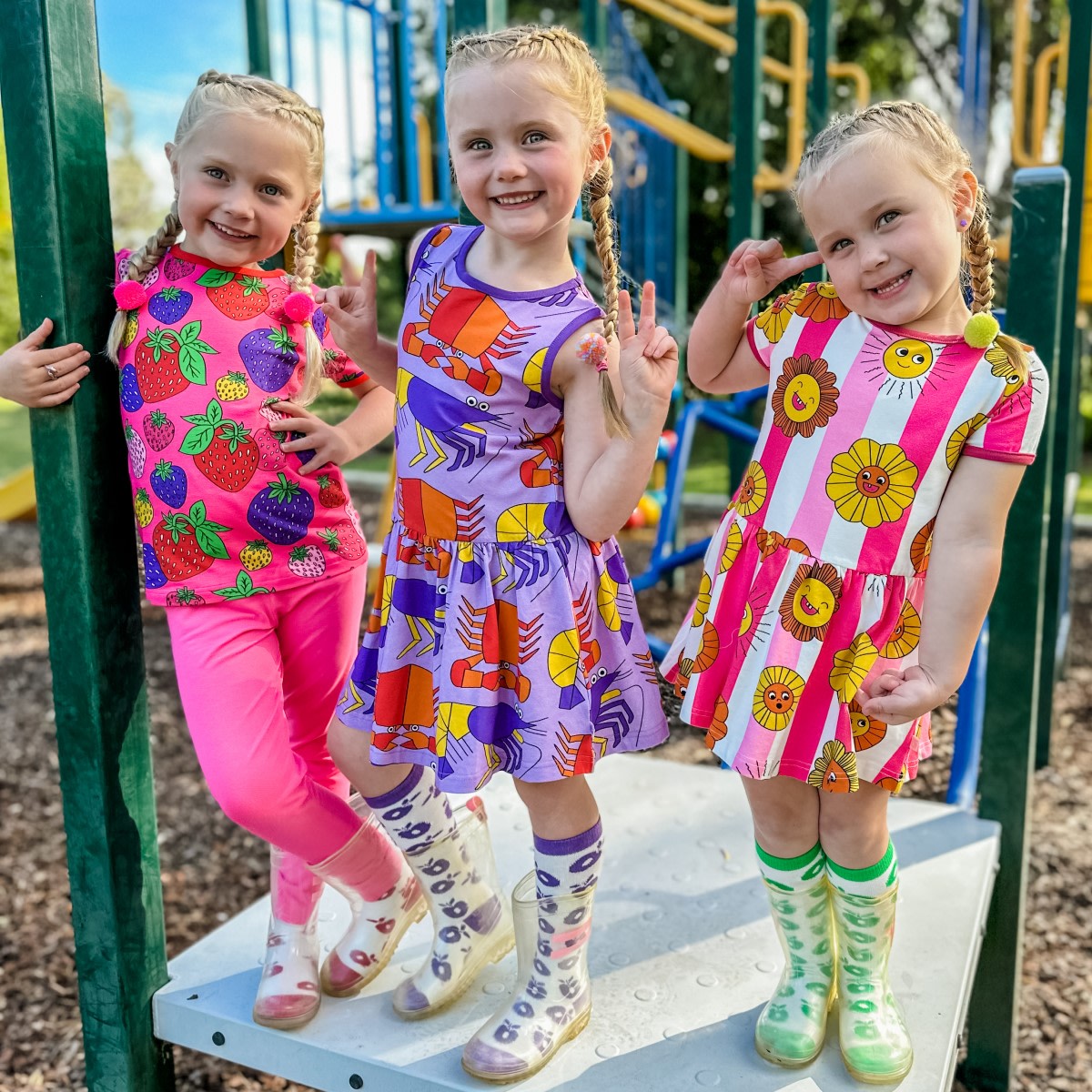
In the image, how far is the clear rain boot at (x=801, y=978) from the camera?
1604 millimetres

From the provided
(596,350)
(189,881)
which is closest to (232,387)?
(596,350)

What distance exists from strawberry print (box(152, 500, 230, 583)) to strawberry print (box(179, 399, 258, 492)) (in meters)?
0.07

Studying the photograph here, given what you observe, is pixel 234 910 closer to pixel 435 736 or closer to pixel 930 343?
pixel 435 736

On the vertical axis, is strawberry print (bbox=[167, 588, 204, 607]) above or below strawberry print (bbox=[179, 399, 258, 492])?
below

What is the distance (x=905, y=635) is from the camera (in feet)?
4.87

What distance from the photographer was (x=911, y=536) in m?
1.47

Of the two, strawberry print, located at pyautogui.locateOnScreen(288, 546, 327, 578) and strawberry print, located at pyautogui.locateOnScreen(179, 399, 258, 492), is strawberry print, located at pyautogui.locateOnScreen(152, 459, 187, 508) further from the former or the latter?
strawberry print, located at pyautogui.locateOnScreen(288, 546, 327, 578)

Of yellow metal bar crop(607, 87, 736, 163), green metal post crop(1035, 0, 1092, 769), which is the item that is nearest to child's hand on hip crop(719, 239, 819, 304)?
green metal post crop(1035, 0, 1092, 769)

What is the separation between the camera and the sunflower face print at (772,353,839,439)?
4.97 feet

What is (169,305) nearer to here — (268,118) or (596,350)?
(268,118)

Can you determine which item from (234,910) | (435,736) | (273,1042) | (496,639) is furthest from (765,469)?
(234,910)

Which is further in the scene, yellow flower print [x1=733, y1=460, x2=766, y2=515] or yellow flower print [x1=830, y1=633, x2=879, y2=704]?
yellow flower print [x1=733, y1=460, x2=766, y2=515]

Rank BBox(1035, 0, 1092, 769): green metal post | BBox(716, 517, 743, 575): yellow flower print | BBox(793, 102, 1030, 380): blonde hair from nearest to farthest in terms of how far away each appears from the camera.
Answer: BBox(793, 102, 1030, 380): blonde hair, BBox(716, 517, 743, 575): yellow flower print, BBox(1035, 0, 1092, 769): green metal post

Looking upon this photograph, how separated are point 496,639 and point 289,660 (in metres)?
0.43
